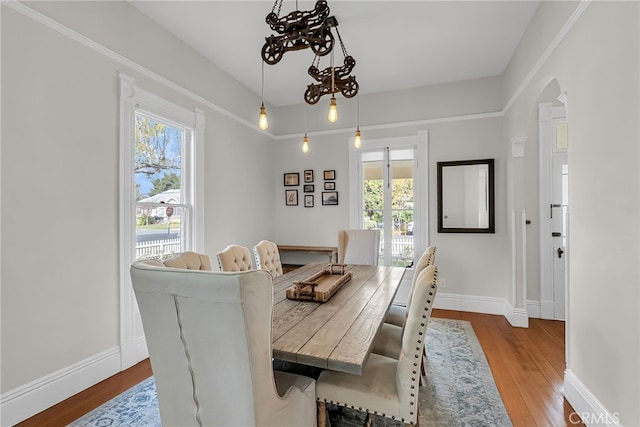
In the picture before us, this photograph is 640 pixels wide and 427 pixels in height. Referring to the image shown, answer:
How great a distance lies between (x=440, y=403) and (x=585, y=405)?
84cm

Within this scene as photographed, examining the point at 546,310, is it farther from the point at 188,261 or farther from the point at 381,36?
the point at 188,261

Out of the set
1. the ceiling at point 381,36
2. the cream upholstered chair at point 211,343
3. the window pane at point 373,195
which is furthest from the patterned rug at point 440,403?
the ceiling at point 381,36

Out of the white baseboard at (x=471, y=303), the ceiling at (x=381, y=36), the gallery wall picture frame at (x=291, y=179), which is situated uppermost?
the ceiling at (x=381, y=36)

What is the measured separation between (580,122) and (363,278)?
1887 mm

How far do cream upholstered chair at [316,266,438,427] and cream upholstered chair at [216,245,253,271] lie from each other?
1.28 metres

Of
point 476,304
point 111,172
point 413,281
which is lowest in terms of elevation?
point 476,304

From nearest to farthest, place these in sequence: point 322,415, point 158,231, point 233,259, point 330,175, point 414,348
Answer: point 414,348 < point 322,415 < point 233,259 < point 158,231 < point 330,175

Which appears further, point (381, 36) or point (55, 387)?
point (381, 36)

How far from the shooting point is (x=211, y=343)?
1.09 metres

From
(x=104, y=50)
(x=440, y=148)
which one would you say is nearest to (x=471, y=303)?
(x=440, y=148)

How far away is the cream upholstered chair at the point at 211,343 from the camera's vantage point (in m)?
1.04

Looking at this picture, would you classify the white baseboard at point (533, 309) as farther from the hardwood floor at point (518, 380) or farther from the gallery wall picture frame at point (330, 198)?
the gallery wall picture frame at point (330, 198)

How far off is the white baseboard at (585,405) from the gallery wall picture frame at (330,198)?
127 inches

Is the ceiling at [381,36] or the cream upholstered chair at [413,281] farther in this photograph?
Result: the ceiling at [381,36]
